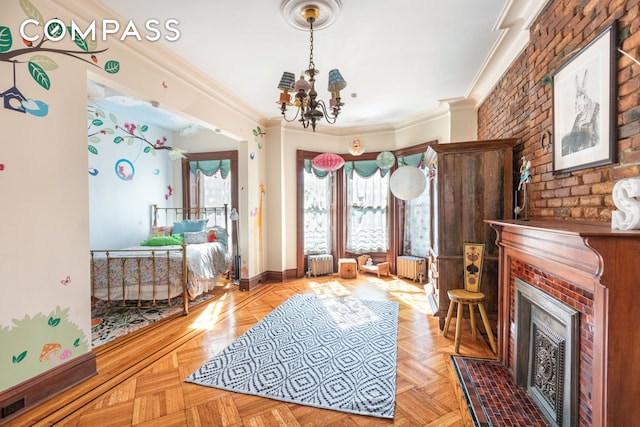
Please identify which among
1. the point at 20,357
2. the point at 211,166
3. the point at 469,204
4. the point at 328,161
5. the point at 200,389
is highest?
the point at 211,166

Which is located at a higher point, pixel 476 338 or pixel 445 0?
pixel 445 0

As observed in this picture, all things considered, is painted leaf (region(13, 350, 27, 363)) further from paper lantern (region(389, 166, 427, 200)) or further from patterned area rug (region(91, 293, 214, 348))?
paper lantern (region(389, 166, 427, 200))

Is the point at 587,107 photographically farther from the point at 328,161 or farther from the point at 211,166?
the point at 211,166

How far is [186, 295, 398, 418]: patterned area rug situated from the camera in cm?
192

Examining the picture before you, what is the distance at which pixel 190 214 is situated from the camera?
5.54 m

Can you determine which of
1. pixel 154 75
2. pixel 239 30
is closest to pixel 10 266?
pixel 154 75

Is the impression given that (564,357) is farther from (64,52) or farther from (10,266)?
(64,52)

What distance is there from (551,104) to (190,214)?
5.50 meters

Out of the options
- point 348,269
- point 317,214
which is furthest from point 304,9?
point 348,269

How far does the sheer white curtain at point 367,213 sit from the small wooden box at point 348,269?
0.47m

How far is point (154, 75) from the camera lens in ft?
9.00

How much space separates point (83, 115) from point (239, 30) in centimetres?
139

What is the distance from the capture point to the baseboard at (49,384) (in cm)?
173

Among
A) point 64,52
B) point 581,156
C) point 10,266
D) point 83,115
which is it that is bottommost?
point 10,266
